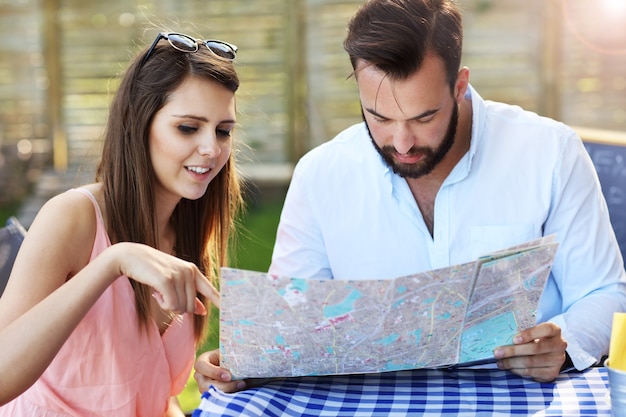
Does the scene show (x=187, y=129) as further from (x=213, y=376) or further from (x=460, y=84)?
(x=460, y=84)

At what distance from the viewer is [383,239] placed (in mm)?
2197

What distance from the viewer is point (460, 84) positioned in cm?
213

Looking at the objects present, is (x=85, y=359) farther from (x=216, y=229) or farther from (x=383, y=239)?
(x=383, y=239)

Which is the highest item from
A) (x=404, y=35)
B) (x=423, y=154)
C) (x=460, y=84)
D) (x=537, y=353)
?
(x=404, y=35)

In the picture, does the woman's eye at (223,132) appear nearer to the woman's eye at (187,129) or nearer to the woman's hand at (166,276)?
the woman's eye at (187,129)

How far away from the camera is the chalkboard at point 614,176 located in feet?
9.16

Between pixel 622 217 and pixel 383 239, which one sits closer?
pixel 383 239

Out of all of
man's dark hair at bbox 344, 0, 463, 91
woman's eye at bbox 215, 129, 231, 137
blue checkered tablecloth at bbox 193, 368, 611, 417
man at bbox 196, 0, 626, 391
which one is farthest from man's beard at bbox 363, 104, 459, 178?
blue checkered tablecloth at bbox 193, 368, 611, 417

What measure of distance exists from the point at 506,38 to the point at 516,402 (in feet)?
18.9

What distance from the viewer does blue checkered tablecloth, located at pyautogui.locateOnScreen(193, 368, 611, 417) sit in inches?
58.7

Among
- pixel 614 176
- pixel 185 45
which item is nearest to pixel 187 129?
pixel 185 45

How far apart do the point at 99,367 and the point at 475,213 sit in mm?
948

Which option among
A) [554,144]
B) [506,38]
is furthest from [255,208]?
[554,144]

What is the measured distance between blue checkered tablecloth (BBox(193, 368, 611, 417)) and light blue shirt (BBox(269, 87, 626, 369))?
1.29 ft
